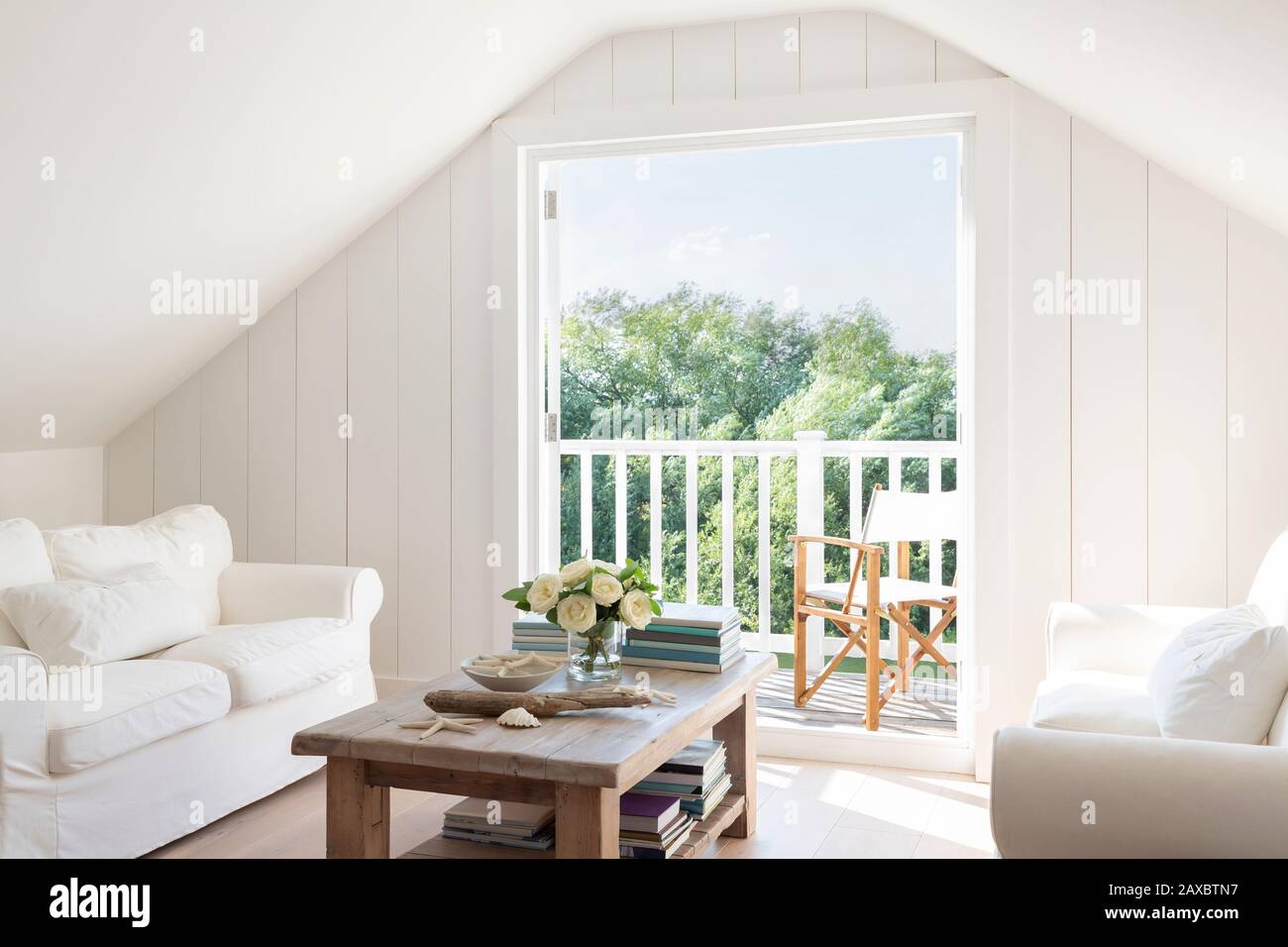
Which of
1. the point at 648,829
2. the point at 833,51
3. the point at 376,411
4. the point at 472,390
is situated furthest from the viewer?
the point at 376,411

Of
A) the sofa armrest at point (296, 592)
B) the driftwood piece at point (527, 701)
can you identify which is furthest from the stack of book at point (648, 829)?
the sofa armrest at point (296, 592)

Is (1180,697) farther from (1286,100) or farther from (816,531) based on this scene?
(816,531)

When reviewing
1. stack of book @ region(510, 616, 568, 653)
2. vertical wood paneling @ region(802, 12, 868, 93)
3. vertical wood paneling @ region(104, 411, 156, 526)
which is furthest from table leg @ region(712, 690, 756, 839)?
vertical wood paneling @ region(104, 411, 156, 526)

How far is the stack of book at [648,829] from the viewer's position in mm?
2418

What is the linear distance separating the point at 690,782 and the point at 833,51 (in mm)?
2366

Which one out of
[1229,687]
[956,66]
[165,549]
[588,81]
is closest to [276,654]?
[165,549]

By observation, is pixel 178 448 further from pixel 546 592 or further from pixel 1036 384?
pixel 1036 384

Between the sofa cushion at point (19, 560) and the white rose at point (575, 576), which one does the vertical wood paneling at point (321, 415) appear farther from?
the white rose at point (575, 576)

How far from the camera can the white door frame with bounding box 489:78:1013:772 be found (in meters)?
3.40

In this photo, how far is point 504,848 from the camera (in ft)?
7.82

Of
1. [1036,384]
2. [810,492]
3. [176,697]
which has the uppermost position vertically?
[1036,384]

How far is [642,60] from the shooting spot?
3.76 meters

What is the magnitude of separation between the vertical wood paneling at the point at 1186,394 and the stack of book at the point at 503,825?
78.7 inches
